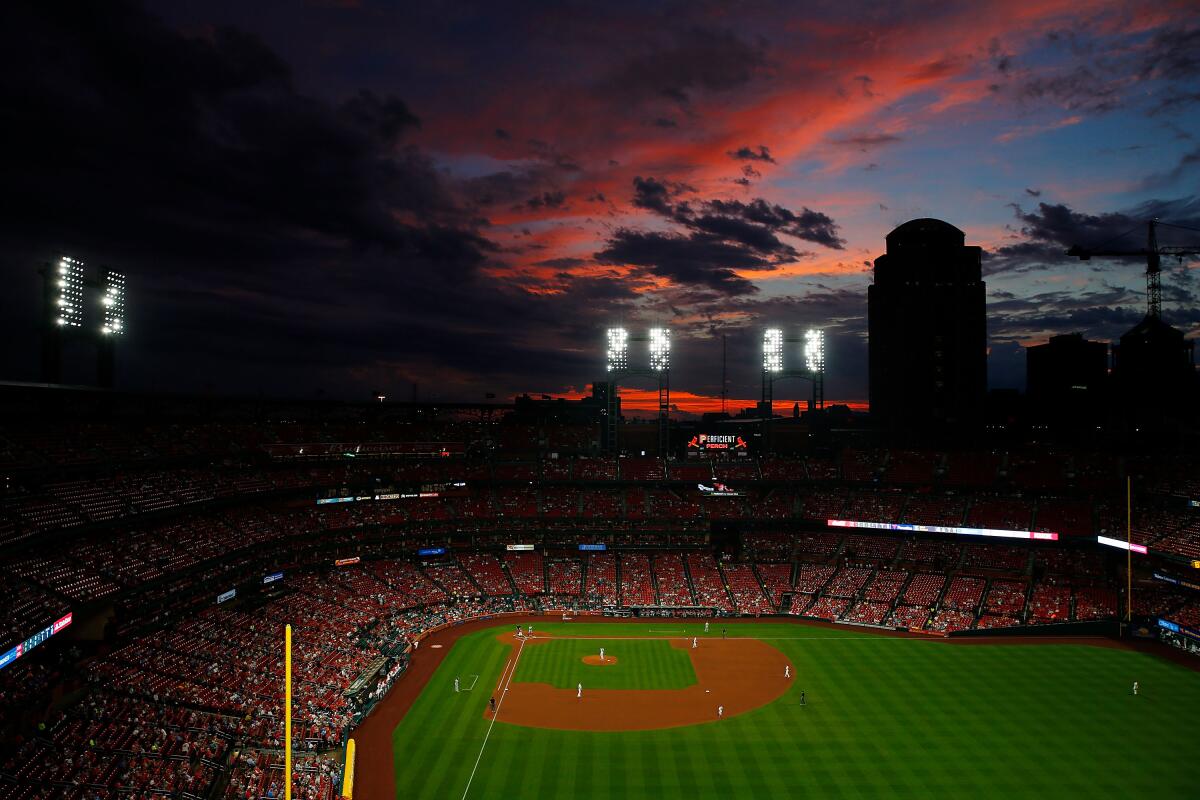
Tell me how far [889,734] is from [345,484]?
5068 cm

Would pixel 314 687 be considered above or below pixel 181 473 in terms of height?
below

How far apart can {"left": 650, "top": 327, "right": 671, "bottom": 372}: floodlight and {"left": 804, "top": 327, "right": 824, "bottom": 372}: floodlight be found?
16440 millimetres

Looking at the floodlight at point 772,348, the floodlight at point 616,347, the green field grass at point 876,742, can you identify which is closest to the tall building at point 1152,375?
the floodlight at point 772,348

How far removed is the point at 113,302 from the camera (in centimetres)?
5044

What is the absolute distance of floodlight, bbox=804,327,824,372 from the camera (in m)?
79.2

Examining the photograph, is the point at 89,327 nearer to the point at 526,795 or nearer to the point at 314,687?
the point at 314,687

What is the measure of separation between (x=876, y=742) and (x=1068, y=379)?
15104cm

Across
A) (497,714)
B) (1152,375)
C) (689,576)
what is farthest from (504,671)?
(1152,375)

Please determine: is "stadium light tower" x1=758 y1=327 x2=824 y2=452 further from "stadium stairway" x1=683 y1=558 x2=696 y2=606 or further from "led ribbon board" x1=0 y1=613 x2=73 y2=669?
"led ribbon board" x1=0 y1=613 x2=73 y2=669

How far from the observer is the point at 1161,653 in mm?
48906

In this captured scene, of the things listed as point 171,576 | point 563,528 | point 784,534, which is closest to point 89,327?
point 171,576

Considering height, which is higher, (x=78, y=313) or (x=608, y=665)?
(x=78, y=313)

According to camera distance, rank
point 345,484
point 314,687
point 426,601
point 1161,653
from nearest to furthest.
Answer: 1. point 314,687
2. point 1161,653
3. point 426,601
4. point 345,484

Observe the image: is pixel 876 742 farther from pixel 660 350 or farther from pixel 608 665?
pixel 660 350
